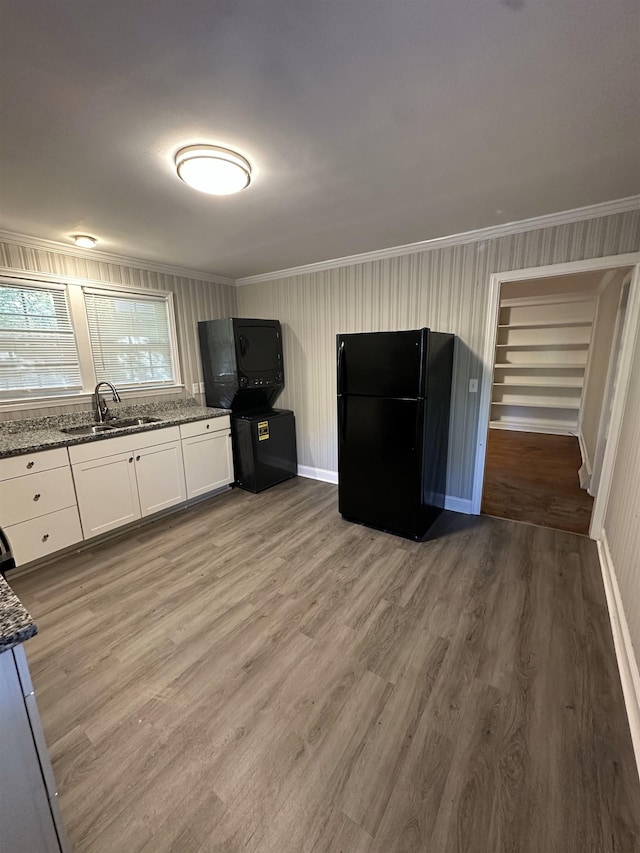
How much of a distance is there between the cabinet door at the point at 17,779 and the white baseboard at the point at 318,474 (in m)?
3.30

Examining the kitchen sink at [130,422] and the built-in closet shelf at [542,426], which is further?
the built-in closet shelf at [542,426]

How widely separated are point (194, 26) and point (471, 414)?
2.86 meters

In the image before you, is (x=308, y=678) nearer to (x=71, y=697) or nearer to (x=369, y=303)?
(x=71, y=697)

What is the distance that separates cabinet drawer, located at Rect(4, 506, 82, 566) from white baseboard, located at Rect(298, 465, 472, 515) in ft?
7.71

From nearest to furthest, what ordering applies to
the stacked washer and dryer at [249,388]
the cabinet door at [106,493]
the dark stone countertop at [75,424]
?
the dark stone countertop at [75,424] → the cabinet door at [106,493] → the stacked washer and dryer at [249,388]

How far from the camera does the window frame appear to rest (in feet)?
8.83

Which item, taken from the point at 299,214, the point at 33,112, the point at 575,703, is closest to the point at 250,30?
the point at 33,112

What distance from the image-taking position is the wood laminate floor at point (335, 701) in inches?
43.9

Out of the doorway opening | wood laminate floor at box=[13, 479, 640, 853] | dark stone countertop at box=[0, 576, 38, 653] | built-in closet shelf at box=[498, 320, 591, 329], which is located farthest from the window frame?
built-in closet shelf at box=[498, 320, 591, 329]

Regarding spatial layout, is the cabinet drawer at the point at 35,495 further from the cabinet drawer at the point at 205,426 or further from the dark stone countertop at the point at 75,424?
the cabinet drawer at the point at 205,426

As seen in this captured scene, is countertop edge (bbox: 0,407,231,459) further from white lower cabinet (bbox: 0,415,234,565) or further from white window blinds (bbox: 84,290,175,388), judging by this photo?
white window blinds (bbox: 84,290,175,388)

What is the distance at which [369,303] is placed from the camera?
342cm

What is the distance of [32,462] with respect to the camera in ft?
7.58

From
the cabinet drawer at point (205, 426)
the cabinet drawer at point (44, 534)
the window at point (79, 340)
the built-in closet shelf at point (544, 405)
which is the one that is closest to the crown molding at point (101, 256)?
the window at point (79, 340)
